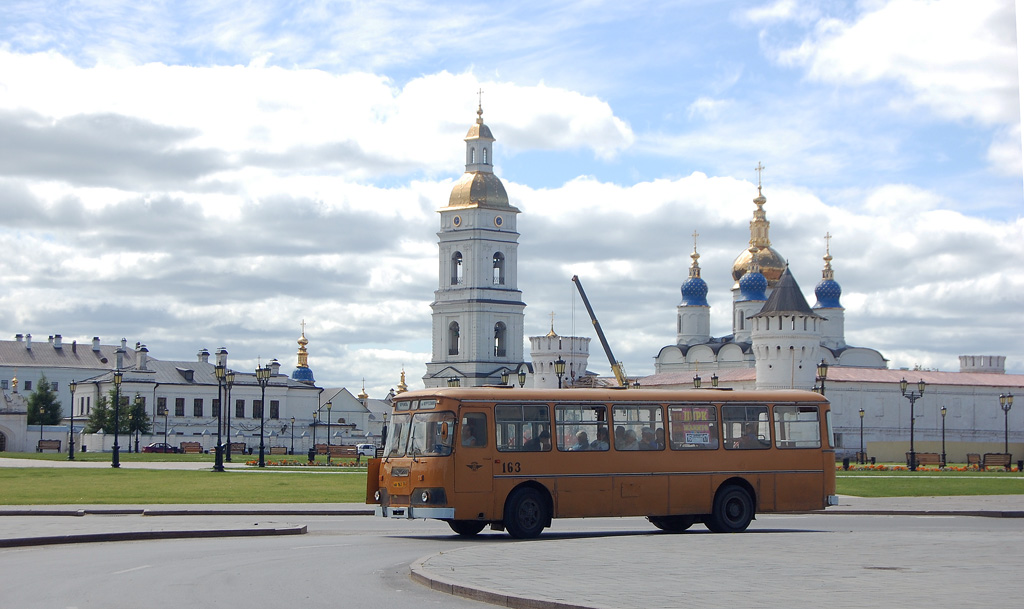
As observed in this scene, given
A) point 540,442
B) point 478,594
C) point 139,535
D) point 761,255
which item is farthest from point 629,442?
point 761,255

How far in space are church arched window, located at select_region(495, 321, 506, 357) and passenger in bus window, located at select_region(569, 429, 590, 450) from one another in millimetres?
96311

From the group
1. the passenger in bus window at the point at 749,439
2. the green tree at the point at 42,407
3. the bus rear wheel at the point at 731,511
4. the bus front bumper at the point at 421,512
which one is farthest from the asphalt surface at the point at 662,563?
the green tree at the point at 42,407

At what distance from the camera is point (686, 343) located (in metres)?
117

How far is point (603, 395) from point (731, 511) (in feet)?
10.2

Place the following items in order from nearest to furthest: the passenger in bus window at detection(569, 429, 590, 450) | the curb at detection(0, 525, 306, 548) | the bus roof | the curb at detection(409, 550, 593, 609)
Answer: the curb at detection(409, 550, 593, 609) → the curb at detection(0, 525, 306, 548) → the bus roof → the passenger in bus window at detection(569, 429, 590, 450)

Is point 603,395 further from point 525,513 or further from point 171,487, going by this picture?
point 171,487

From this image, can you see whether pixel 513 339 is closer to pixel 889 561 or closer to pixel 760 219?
pixel 760 219

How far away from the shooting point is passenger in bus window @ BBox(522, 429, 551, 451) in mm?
21266

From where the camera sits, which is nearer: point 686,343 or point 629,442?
point 629,442

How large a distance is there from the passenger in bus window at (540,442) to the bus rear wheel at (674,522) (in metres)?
2.76

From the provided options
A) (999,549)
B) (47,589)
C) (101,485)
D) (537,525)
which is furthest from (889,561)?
(101,485)

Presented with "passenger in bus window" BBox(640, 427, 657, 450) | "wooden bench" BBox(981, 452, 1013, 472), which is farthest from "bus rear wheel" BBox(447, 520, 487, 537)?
"wooden bench" BBox(981, 452, 1013, 472)

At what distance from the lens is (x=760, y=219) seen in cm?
11494

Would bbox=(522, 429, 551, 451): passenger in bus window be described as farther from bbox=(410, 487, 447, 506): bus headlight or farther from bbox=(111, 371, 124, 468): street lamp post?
bbox=(111, 371, 124, 468): street lamp post
